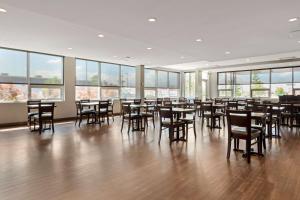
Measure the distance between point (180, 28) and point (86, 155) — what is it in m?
3.61

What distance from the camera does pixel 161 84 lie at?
47.3 ft

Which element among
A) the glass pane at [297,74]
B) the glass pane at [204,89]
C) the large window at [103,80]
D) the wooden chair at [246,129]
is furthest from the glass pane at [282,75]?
the wooden chair at [246,129]

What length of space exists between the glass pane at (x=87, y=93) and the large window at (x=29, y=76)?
858 mm

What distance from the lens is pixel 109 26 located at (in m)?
4.91

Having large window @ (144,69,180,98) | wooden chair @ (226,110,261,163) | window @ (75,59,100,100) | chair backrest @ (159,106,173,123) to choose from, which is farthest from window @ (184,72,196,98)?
wooden chair @ (226,110,261,163)

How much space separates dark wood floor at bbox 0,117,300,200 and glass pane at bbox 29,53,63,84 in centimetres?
374

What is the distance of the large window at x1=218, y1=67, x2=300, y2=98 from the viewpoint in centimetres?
1242

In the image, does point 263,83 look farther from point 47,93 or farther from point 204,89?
point 47,93

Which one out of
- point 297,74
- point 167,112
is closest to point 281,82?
point 297,74

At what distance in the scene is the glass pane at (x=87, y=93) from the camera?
9.90 metres

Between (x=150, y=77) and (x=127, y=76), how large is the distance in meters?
1.89

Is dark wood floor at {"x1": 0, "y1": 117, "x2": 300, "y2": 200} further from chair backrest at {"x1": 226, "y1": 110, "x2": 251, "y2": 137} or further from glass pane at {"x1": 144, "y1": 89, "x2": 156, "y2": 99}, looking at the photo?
glass pane at {"x1": 144, "y1": 89, "x2": 156, "y2": 99}

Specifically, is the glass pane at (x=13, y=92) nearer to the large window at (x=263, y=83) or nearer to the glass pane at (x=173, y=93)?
the glass pane at (x=173, y=93)

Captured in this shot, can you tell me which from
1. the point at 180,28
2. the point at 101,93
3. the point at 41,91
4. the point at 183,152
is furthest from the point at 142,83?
the point at 183,152
